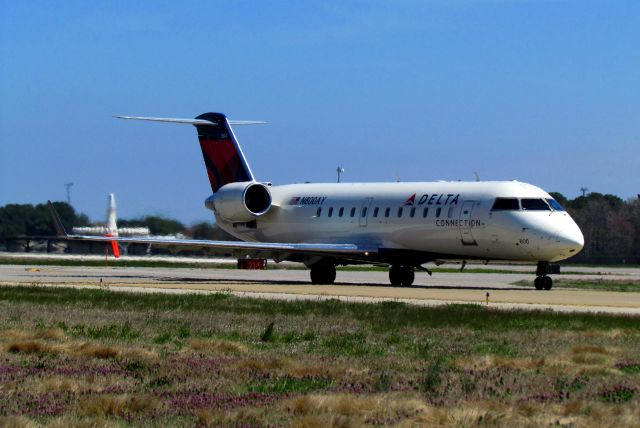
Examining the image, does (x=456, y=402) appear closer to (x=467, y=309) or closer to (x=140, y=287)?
(x=467, y=309)

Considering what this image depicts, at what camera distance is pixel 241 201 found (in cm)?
4353

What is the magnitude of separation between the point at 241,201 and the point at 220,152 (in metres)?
3.45

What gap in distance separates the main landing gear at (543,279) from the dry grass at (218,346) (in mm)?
20776

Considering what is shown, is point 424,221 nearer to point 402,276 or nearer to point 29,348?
point 402,276

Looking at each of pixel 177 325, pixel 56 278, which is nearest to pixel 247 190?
pixel 56 278

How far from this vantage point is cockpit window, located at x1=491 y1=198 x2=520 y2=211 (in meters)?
36.3

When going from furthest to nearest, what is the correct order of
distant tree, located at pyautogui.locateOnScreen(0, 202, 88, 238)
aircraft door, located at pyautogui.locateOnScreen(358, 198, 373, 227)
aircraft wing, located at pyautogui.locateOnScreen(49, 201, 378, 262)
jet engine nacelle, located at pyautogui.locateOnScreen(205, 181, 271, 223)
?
1. distant tree, located at pyautogui.locateOnScreen(0, 202, 88, 238)
2. jet engine nacelle, located at pyautogui.locateOnScreen(205, 181, 271, 223)
3. aircraft door, located at pyautogui.locateOnScreen(358, 198, 373, 227)
4. aircraft wing, located at pyautogui.locateOnScreen(49, 201, 378, 262)

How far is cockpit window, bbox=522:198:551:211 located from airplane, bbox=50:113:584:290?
1.2 inches

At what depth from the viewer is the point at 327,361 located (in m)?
15.4

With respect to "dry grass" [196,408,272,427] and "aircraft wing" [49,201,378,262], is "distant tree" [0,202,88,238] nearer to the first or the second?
"aircraft wing" [49,201,378,262]

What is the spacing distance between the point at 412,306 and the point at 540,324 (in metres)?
4.86

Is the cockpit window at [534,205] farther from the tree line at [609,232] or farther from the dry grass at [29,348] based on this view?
the tree line at [609,232]

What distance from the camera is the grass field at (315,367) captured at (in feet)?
37.1

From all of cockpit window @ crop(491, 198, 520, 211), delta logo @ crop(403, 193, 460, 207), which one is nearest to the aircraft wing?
delta logo @ crop(403, 193, 460, 207)
